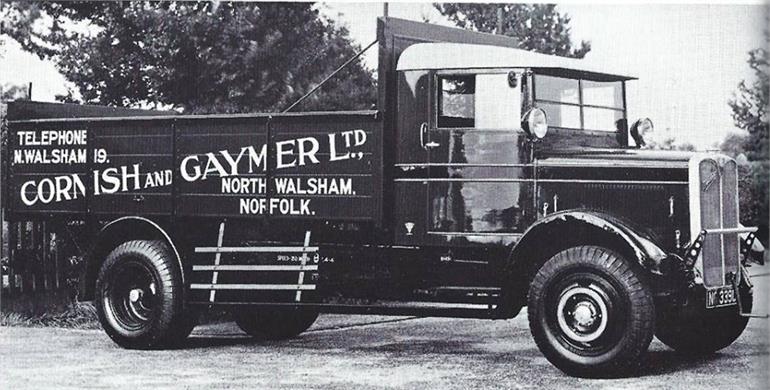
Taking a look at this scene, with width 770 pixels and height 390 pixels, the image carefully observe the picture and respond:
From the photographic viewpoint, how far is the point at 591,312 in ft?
27.6

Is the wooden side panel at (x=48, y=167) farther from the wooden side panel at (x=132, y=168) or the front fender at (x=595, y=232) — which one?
the front fender at (x=595, y=232)

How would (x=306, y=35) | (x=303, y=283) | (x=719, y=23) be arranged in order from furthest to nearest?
(x=306, y=35)
(x=303, y=283)
(x=719, y=23)

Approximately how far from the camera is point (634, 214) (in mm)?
8680

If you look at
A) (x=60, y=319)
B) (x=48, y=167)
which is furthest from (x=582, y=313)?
(x=60, y=319)

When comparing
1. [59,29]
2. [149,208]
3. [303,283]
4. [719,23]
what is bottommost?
[303,283]

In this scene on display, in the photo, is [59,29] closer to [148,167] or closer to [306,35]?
[306,35]

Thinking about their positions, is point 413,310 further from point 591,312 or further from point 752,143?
point 752,143

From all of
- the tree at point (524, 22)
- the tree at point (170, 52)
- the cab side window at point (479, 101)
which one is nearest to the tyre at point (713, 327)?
the cab side window at point (479, 101)

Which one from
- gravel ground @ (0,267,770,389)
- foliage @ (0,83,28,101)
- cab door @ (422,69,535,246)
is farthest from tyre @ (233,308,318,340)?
foliage @ (0,83,28,101)

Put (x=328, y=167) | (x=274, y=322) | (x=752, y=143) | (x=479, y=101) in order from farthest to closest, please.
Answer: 1. (x=752, y=143)
2. (x=274, y=322)
3. (x=328, y=167)
4. (x=479, y=101)

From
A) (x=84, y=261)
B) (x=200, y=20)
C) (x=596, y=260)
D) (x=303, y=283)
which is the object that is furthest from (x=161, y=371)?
(x=200, y=20)

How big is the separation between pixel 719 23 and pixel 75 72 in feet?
29.5

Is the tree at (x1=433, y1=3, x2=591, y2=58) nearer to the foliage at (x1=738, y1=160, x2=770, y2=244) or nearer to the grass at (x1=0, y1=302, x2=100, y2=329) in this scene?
the foliage at (x1=738, y1=160, x2=770, y2=244)

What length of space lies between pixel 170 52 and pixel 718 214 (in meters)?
7.92
